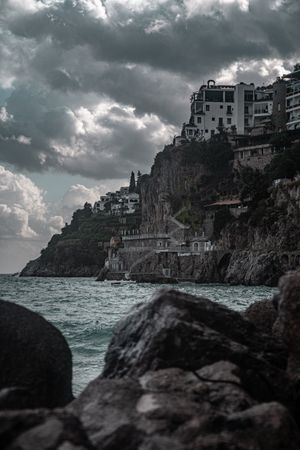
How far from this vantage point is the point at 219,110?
15400cm

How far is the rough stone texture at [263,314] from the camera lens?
39.5 ft

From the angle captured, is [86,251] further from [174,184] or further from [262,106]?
[262,106]

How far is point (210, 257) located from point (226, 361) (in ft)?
338

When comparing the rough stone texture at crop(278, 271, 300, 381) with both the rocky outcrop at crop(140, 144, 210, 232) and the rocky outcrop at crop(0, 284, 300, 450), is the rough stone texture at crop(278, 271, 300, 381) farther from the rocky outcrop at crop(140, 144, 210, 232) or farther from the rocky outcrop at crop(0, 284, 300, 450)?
the rocky outcrop at crop(140, 144, 210, 232)

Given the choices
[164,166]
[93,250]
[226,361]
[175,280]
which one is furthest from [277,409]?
[93,250]

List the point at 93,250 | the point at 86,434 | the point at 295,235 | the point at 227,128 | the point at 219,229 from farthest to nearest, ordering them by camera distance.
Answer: the point at 93,250 → the point at 227,128 → the point at 219,229 → the point at 295,235 → the point at 86,434

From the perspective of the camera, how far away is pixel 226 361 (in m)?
8.23

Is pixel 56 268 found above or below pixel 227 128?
below

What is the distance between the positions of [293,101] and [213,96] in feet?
78.8

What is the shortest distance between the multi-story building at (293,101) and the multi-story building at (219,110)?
1083cm

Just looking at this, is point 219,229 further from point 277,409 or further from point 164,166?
point 277,409

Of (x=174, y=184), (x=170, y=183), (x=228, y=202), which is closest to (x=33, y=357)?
(x=228, y=202)

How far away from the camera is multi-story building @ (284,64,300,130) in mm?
134500

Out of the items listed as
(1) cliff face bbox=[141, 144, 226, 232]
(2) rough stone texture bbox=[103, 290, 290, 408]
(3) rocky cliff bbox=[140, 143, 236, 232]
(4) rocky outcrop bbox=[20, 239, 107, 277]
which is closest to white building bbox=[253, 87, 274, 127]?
(3) rocky cliff bbox=[140, 143, 236, 232]
